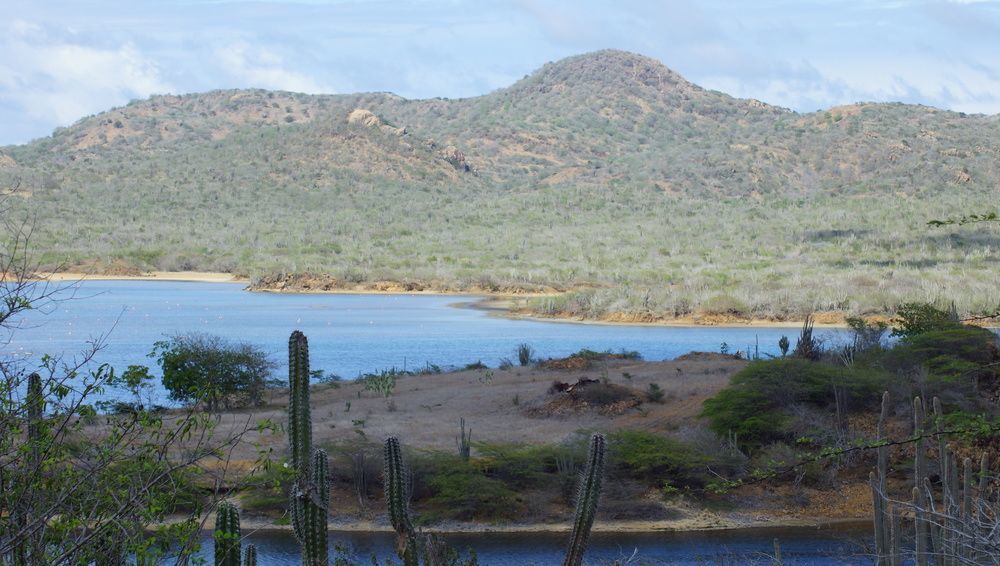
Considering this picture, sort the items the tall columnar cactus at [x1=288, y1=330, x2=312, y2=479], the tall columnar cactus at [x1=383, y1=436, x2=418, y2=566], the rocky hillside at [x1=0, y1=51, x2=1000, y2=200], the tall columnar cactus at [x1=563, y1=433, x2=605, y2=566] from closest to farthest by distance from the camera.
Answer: the tall columnar cactus at [x1=288, y1=330, x2=312, y2=479] → the tall columnar cactus at [x1=383, y1=436, x2=418, y2=566] → the tall columnar cactus at [x1=563, y1=433, x2=605, y2=566] → the rocky hillside at [x1=0, y1=51, x2=1000, y2=200]

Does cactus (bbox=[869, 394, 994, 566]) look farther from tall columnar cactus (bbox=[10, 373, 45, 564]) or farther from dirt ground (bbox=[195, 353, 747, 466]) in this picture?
dirt ground (bbox=[195, 353, 747, 466])

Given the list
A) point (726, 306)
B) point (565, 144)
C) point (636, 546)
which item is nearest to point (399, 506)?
point (636, 546)

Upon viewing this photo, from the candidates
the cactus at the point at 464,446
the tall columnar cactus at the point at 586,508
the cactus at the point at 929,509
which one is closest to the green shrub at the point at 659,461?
the cactus at the point at 464,446

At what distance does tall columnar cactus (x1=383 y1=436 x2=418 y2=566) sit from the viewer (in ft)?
31.7

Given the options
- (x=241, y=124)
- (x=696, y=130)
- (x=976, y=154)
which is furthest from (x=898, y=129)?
(x=241, y=124)

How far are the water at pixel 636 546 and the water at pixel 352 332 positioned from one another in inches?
460

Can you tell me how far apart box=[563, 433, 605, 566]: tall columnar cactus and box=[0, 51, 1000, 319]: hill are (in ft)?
108

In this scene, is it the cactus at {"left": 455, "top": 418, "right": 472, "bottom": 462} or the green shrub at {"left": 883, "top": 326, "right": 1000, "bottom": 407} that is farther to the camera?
the green shrub at {"left": 883, "top": 326, "right": 1000, "bottom": 407}

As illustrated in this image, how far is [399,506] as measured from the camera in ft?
32.2

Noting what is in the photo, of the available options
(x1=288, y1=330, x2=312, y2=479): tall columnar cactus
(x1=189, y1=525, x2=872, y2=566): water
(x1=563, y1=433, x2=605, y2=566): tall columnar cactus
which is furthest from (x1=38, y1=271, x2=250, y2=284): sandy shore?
(x1=288, y1=330, x2=312, y2=479): tall columnar cactus

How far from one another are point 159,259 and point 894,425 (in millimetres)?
58214

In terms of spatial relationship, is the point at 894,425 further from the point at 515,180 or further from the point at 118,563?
the point at 515,180

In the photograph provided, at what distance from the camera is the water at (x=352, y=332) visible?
110 feet

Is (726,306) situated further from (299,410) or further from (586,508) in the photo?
(299,410)
